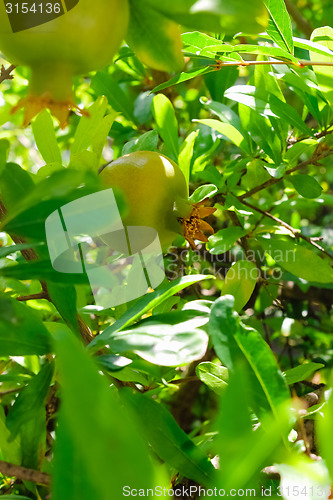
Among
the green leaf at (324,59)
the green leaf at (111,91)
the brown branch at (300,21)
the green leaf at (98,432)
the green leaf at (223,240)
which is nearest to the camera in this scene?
the green leaf at (98,432)

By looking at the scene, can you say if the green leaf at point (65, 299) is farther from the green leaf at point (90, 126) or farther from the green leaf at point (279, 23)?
the green leaf at point (279, 23)

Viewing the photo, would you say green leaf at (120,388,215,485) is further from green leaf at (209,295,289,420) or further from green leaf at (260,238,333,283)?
green leaf at (260,238,333,283)

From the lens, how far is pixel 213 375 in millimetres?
626

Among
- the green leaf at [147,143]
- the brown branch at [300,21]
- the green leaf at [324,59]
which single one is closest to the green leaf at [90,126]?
the green leaf at [147,143]

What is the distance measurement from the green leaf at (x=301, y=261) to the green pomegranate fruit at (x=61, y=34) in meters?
0.62

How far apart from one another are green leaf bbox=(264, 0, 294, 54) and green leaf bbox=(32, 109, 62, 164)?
32 centimetres

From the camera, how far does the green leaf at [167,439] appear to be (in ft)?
1.48

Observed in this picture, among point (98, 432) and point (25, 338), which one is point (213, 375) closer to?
point (25, 338)

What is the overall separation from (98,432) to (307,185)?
2.48 feet

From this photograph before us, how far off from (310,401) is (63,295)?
46cm

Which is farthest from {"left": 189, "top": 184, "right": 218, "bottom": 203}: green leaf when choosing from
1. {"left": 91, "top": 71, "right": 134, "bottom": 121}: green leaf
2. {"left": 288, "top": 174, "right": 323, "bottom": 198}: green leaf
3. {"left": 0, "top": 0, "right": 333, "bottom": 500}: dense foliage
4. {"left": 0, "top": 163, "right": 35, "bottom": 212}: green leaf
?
{"left": 91, "top": 71, "right": 134, "bottom": 121}: green leaf

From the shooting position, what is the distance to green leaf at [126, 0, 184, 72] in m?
0.40

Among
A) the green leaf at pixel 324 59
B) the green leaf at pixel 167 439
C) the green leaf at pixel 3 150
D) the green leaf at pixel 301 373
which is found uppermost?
the green leaf at pixel 3 150

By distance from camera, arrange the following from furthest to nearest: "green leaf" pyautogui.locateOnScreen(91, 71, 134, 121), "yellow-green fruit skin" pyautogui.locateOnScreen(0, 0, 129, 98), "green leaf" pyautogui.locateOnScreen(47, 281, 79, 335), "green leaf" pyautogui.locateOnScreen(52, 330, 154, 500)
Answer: "green leaf" pyautogui.locateOnScreen(91, 71, 134, 121) < "green leaf" pyautogui.locateOnScreen(47, 281, 79, 335) < "yellow-green fruit skin" pyautogui.locateOnScreen(0, 0, 129, 98) < "green leaf" pyautogui.locateOnScreen(52, 330, 154, 500)
